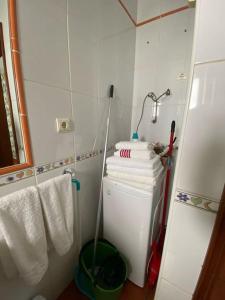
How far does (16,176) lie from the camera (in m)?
0.67

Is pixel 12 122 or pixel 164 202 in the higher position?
pixel 12 122

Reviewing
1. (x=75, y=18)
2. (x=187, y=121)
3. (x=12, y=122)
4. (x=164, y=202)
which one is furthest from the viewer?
(x=164, y=202)

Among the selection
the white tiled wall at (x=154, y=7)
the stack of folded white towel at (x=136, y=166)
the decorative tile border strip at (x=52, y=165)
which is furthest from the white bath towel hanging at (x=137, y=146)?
the white tiled wall at (x=154, y=7)

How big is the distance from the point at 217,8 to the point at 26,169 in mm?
960

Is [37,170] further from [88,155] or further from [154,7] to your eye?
[154,7]

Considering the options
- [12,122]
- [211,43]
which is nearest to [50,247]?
[12,122]

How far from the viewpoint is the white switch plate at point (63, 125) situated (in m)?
0.83

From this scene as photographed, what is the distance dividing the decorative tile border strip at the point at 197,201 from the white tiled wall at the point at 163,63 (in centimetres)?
86

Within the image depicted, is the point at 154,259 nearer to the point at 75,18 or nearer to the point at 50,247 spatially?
the point at 50,247

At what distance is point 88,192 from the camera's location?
46.6 inches

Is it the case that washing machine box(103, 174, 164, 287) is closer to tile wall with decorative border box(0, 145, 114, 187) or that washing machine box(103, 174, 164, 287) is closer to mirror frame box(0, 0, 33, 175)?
tile wall with decorative border box(0, 145, 114, 187)

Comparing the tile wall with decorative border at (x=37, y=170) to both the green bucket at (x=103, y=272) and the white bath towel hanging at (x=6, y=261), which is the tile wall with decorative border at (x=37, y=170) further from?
the green bucket at (x=103, y=272)

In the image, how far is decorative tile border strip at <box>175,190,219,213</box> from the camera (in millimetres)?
569

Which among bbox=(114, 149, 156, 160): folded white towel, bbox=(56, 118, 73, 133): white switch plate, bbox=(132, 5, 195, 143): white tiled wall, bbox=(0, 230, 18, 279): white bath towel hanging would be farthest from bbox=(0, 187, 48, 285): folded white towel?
bbox=(132, 5, 195, 143): white tiled wall
